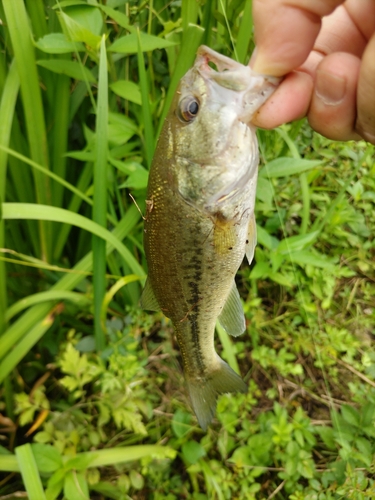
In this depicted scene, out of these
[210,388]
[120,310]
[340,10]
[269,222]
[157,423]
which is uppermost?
[340,10]

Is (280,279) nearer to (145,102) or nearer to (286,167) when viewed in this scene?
(286,167)

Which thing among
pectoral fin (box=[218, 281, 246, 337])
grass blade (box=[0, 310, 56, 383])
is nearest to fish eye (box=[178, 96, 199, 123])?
pectoral fin (box=[218, 281, 246, 337])

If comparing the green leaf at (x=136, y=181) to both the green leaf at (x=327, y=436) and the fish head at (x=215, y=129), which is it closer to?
the fish head at (x=215, y=129)

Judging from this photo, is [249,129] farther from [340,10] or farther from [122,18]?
[122,18]

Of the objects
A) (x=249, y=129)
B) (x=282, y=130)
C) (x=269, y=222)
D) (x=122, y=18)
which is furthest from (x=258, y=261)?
(x=122, y=18)

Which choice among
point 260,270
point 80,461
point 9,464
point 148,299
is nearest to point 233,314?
point 148,299

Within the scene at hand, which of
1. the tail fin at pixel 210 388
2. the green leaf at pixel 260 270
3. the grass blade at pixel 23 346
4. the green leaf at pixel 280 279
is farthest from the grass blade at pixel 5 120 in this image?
the green leaf at pixel 280 279
